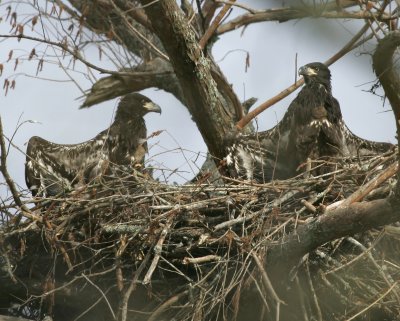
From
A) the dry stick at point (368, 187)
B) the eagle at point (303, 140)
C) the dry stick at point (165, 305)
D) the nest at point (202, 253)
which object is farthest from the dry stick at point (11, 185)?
the dry stick at point (368, 187)

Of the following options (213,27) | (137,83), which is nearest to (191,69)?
(213,27)

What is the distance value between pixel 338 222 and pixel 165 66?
5955mm

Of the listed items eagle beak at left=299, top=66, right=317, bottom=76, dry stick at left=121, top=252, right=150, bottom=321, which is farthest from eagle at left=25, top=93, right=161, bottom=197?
dry stick at left=121, top=252, right=150, bottom=321

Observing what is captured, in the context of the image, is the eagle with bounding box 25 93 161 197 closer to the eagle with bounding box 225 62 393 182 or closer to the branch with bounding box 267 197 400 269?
the eagle with bounding box 225 62 393 182

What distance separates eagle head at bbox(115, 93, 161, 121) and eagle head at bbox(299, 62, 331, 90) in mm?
2049

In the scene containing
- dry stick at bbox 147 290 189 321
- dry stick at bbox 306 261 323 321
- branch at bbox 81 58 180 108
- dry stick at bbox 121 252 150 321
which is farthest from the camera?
branch at bbox 81 58 180 108

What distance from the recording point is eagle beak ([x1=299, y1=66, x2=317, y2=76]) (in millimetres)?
8477

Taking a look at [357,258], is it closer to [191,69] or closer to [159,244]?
[159,244]

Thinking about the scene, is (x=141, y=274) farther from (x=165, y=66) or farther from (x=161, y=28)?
(x=165, y=66)

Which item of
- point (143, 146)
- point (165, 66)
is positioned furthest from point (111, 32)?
point (143, 146)

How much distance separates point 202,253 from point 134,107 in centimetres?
341

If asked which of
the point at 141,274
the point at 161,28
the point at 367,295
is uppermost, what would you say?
the point at 161,28

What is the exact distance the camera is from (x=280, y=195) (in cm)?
652

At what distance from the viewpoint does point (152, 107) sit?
9562 millimetres
